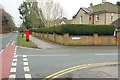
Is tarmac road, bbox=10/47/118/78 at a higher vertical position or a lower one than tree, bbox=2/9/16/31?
lower

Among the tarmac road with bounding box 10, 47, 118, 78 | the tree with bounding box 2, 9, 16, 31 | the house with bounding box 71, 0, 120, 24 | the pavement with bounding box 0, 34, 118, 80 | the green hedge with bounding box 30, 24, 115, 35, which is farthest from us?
the tree with bounding box 2, 9, 16, 31

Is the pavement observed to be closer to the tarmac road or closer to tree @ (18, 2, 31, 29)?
the tarmac road

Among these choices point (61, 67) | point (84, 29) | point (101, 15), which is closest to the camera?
point (61, 67)

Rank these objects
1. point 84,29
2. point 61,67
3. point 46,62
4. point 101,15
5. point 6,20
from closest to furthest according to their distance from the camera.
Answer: point 61,67 < point 46,62 < point 84,29 < point 101,15 < point 6,20

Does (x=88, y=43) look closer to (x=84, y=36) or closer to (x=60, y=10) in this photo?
(x=84, y=36)

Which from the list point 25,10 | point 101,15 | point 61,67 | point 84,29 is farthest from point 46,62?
point 25,10

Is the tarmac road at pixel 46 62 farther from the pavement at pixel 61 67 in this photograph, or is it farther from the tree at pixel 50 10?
the tree at pixel 50 10

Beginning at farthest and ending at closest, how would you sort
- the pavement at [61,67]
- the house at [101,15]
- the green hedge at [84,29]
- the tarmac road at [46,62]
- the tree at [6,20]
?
the tree at [6,20] → the house at [101,15] → the green hedge at [84,29] → the tarmac road at [46,62] → the pavement at [61,67]

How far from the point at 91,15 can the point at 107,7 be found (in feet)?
13.1

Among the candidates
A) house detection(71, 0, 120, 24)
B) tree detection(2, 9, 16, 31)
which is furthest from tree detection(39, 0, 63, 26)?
tree detection(2, 9, 16, 31)

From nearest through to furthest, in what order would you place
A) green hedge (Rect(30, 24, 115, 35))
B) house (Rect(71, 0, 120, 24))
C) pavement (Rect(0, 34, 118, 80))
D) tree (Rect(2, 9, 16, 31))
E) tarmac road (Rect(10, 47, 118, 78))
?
1. pavement (Rect(0, 34, 118, 80))
2. tarmac road (Rect(10, 47, 118, 78))
3. green hedge (Rect(30, 24, 115, 35))
4. house (Rect(71, 0, 120, 24))
5. tree (Rect(2, 9, 16, 31))

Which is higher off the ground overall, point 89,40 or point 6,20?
point 6,20

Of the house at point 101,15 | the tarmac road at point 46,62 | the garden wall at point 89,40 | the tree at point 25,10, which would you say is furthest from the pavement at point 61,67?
the tree at point 25,10

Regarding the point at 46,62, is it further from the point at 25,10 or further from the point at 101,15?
the point at 25,10
